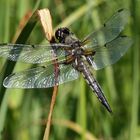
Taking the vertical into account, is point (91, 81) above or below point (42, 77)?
below

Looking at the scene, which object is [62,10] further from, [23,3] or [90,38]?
[90,38]

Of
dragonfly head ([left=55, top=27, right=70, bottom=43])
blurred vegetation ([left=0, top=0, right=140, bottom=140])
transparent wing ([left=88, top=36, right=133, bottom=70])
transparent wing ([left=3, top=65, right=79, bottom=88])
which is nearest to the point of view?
transparent wing ([left=3, top=65, right=79, bottom=88])

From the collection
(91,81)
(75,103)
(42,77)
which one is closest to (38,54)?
(42,77)

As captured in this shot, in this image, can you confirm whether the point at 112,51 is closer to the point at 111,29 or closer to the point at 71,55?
the point at 111,29

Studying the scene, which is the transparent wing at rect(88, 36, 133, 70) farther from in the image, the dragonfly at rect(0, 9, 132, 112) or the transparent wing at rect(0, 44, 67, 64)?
the transparent wing at rect(0, 44, 67, 64)

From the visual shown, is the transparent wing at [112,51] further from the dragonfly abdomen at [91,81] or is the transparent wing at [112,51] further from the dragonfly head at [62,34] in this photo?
the dragonfly head at [62,34]

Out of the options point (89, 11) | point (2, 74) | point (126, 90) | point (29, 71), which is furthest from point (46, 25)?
point (126, 90)

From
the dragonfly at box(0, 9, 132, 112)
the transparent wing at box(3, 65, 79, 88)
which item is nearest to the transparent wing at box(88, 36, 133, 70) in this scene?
the dragonfly at box(0, 9, 132, 112)
